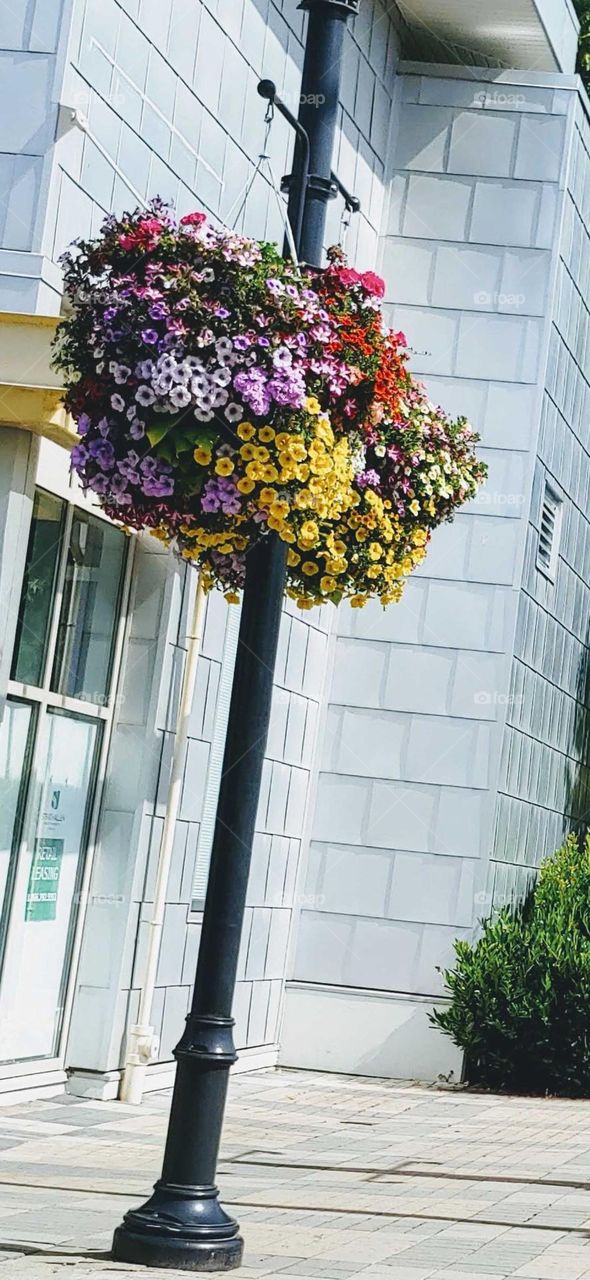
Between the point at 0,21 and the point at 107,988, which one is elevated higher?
the point at 0,21

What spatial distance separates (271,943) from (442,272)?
5.13 meters

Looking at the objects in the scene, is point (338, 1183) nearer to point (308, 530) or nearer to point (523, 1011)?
point (308, 530)

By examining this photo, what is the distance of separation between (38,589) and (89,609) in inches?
25.6

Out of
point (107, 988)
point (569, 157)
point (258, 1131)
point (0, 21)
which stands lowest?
point (258, 1131)

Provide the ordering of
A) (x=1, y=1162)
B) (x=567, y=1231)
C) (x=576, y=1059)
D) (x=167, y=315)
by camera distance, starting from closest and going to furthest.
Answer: (x=167, y=315) → (x=567, y=1231) → (x=1, y=1162) → (x=576, y=1059)

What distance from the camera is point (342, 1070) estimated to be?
13375 millimetres

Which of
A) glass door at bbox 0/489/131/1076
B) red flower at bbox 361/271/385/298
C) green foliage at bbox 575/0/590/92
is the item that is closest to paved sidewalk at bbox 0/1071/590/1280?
glass door at bbox 0/489/131/1076

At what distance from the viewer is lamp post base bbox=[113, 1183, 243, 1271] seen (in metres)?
6.10

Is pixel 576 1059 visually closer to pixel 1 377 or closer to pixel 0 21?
pixel 1 377

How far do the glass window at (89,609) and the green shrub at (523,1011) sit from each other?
401 centimetres

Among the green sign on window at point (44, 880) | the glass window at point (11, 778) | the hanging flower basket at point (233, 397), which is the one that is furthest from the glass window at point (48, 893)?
the hanging flower basket at point (233, 397)

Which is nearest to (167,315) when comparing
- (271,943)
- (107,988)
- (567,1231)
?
(567,1231)

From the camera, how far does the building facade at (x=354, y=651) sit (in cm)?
977

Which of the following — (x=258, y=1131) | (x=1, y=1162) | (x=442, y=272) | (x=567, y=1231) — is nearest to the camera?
(x=567, y=1231)
